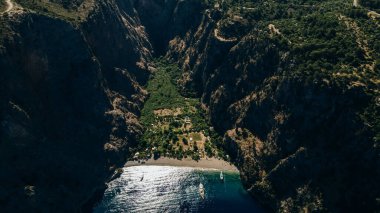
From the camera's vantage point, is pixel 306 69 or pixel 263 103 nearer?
pixel 306 69

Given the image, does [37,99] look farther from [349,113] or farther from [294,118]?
[349,113]

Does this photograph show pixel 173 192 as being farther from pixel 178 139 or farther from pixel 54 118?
pixel 54 118

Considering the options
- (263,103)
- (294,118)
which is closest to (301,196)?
(294,118)

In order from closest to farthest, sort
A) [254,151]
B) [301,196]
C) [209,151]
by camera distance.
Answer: [301,196] → [254,151] → [209,151]

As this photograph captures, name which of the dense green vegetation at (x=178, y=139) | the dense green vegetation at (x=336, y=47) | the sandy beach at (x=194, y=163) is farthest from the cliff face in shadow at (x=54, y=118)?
the dense green vegetation at (x=336, y=47)

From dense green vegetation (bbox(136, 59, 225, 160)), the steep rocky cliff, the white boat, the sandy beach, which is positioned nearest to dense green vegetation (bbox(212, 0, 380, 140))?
the steep rocky cliff

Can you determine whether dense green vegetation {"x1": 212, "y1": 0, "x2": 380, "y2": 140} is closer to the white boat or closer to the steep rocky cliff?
the steep rocky cliff

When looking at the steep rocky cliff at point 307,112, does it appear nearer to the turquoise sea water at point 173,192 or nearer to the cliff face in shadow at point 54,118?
the turquoise sea water at point 173,192
